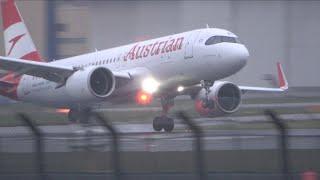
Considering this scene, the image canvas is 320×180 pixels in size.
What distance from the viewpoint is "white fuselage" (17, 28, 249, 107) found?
29031 millimetres

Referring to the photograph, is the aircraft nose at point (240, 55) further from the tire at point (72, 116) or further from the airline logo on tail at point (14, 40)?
the airline logo on tail at point (14, 40)

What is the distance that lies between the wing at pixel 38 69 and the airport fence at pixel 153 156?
16641 millimetres

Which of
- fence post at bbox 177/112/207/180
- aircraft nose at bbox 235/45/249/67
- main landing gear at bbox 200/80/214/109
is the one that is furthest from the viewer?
main landing gear at bbox 200/80/214/109

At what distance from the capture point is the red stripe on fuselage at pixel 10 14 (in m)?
36.6

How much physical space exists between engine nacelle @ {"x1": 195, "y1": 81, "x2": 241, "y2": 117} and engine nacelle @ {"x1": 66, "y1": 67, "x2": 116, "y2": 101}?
10.8ft

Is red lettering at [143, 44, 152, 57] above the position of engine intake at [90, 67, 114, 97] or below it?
above

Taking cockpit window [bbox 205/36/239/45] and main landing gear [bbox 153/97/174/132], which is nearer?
main landing gear [bbox 153/97/174/132]

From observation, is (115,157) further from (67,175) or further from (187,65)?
(187,65)

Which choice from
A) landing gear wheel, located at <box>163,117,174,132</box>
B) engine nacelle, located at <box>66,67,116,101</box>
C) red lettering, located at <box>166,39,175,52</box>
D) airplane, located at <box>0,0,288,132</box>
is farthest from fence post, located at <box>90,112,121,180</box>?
red lettering, located at <box>166,39,175,52</box>

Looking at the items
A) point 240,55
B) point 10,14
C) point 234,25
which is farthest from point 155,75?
point 234,25

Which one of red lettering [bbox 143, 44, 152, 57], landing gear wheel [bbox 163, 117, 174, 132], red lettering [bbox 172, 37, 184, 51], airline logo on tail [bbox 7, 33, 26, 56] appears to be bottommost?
landing gear wheel [bbox 163, 117, 174, 132]

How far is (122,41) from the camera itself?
246 ft

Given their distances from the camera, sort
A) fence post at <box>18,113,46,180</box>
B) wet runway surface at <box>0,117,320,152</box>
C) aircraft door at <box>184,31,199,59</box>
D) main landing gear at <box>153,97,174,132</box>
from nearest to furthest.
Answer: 1. wet runway surface at <box>0,117,320,152</box>
2. fence post at <box>18,113,46,180</box>
3. main landing gear at <box>153,97,174,132</box>
4. aircraft door at <box>184,31,199,59</box>

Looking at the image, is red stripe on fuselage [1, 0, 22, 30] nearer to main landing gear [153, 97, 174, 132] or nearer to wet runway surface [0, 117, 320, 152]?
main landing gear [153, 97, 174, 132]
